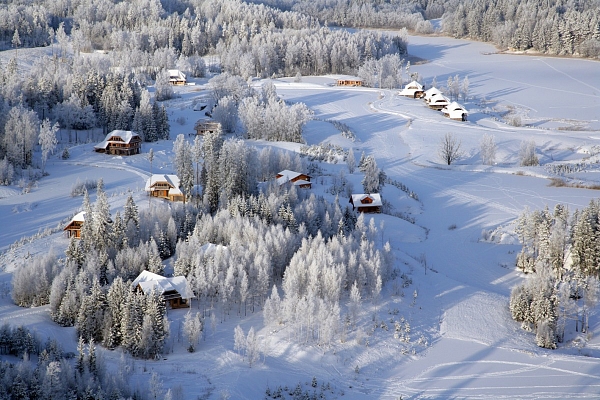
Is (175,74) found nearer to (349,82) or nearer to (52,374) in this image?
(349,82)

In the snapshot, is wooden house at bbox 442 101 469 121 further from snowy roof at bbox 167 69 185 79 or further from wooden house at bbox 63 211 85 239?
wooden house at bbox 63 211 85 239

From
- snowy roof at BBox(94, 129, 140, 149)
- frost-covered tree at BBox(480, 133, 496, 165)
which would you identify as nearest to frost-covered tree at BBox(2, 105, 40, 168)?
snowy roof at BBox(94, 129, 140, 149)

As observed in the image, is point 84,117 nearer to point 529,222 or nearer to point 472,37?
point 529,222

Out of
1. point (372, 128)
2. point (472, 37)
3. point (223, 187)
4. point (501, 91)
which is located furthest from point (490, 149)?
point (472, 37)

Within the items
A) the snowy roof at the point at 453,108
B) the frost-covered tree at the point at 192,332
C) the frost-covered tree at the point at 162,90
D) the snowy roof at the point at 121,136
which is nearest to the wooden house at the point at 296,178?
the snowy roof at the point at 121,136

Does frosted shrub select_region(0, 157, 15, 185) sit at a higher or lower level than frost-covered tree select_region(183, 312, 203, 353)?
higher

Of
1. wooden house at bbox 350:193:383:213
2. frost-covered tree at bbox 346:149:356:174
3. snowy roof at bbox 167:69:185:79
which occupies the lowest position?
wooden house at bbox 350:193:383:213
